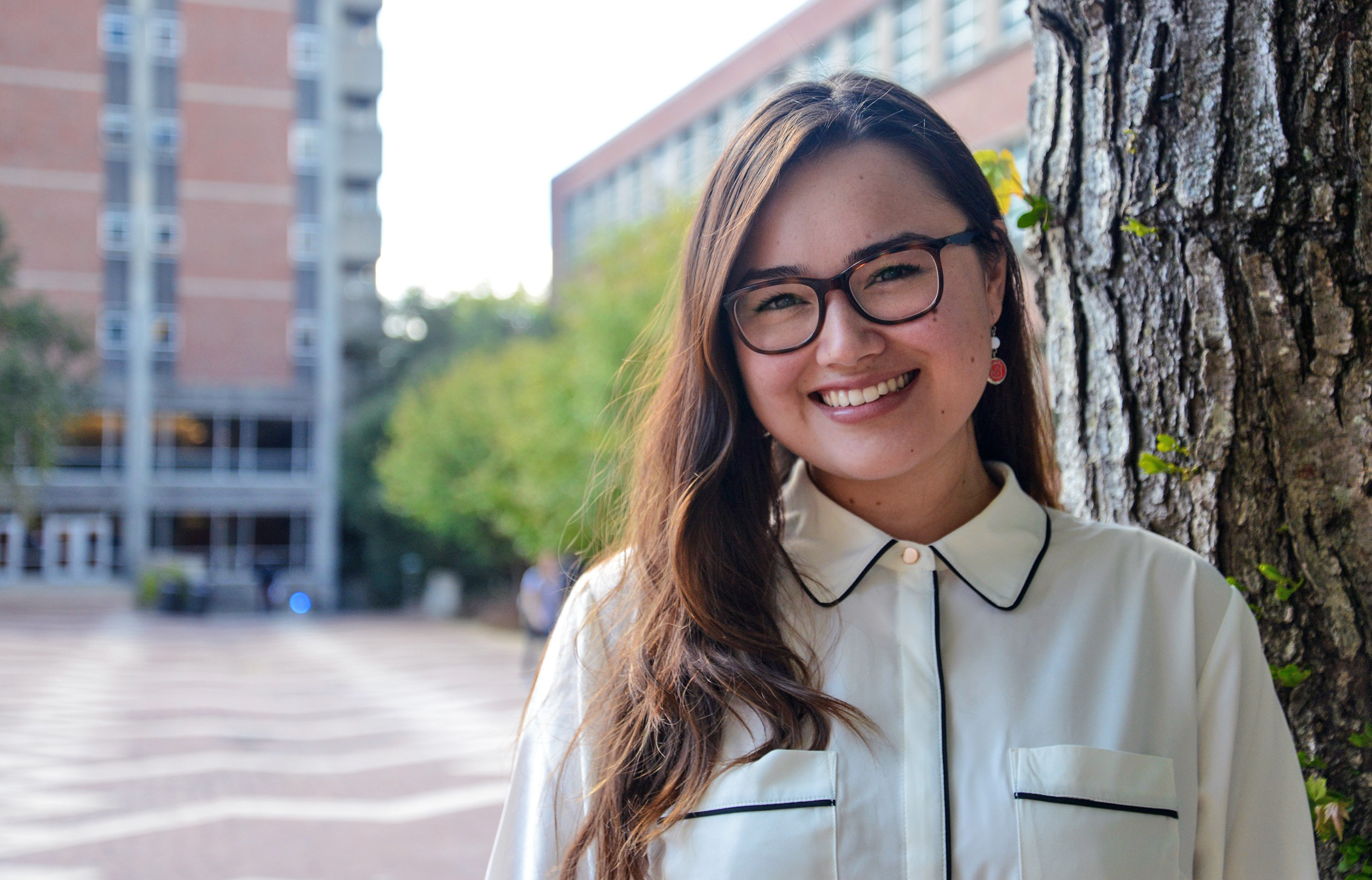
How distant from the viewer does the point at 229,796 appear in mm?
7789

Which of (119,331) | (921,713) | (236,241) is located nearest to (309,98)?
(236,241)

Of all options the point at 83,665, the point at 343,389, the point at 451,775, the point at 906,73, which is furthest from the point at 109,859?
the point at 343,389

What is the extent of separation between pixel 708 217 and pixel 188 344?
3442cm

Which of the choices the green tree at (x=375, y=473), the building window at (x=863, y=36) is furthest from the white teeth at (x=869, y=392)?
the green tree at (x=375, y=473)

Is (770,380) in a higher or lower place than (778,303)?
lower

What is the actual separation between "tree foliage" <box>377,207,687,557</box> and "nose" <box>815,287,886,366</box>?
9.73 meters

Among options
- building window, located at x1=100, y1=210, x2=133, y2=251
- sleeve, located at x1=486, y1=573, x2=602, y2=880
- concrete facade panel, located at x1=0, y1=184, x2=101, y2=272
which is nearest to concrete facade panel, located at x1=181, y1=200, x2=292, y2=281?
building window, located at x1=100, y1=210, x2=133, y2=251

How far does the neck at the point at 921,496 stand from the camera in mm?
1565

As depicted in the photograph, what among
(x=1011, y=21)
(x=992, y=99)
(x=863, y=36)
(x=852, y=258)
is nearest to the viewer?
(x=852, y=258)

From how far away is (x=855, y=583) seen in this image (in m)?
1.50

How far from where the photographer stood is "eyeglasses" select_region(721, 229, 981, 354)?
1421 millimetres

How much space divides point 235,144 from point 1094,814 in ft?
118

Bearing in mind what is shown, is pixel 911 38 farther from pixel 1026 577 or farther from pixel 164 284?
pixel 1026 577

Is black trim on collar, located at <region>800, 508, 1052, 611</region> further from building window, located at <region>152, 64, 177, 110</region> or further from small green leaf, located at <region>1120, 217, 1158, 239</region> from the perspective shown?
building window, located at <region>152, 64, 177, 110</region>
